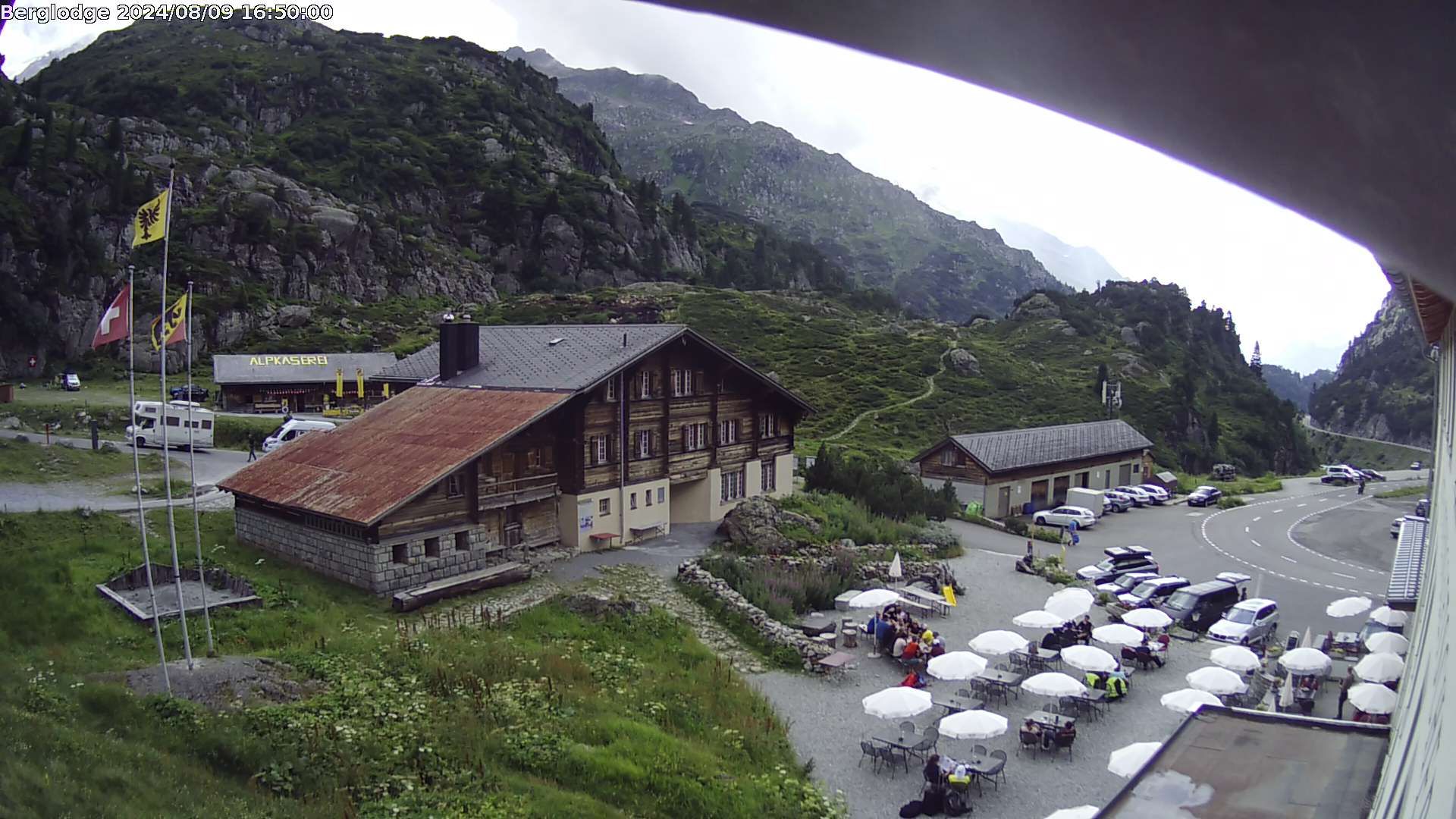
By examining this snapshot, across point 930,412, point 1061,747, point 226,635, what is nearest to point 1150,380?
point 930,412

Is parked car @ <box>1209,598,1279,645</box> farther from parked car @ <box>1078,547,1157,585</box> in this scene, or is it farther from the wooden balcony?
the wooden balcony

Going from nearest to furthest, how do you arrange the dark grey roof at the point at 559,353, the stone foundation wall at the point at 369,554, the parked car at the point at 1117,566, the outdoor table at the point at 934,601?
1. the stone foundation wall at the point at 369,554
2. the outdoor table at the point at 934,601
3. the dark grey roof at the point at 559,353
4. the parked car at the point at 1117,566

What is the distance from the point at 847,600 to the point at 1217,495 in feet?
137

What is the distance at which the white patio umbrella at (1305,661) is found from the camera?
19.6 m

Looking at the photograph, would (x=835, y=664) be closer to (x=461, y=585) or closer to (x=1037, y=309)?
(x=461, y=585)

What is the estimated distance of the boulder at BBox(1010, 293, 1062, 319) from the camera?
409 ft

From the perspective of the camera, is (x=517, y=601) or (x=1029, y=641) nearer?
(x=517, y=601)

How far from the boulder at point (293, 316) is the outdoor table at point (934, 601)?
74.6 metres

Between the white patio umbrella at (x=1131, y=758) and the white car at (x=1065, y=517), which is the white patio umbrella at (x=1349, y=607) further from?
the white car at (x=1065, y=517)

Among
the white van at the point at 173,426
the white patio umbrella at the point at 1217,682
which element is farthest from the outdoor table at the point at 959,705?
the white van at the point at 173,426

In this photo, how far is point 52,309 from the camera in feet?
223

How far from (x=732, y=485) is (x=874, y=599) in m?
11.1

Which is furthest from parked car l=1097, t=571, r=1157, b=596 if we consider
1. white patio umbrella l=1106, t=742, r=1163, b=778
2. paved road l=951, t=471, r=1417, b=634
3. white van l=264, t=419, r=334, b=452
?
white van l=264, t=419, r=334, b=452

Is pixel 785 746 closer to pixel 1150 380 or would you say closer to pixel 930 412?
pixel 930 412
